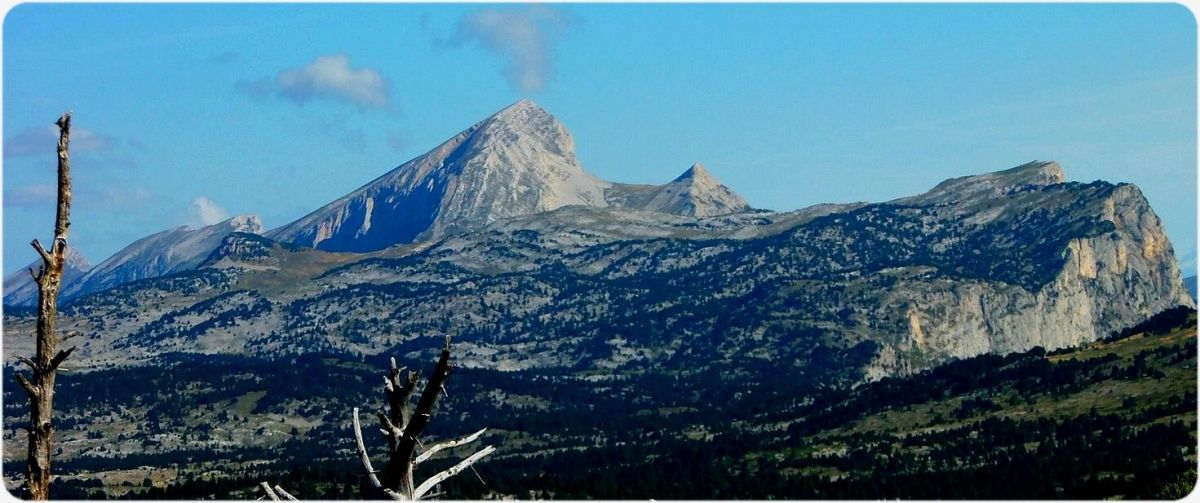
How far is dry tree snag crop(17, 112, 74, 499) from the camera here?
84.6 ft

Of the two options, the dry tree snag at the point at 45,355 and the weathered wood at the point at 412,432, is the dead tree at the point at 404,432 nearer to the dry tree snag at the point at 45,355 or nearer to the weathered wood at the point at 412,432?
the weathered wood at the point at 412,432

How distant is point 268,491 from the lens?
75.2 feet

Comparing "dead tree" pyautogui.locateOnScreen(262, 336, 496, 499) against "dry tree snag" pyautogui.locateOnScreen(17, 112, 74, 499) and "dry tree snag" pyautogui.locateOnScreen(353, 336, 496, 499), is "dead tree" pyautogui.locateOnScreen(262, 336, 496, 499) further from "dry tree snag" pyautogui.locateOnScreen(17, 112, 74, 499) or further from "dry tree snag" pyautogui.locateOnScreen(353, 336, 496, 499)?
"dry tree snag" pyautogui.locateOnScreen(17, 112, 74, 499)

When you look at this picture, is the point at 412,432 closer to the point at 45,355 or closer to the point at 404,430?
the point at 404,430

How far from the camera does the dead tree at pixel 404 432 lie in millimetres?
20688

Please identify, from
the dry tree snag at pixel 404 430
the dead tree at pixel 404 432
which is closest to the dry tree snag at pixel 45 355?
the dead tree at pixel 404 432

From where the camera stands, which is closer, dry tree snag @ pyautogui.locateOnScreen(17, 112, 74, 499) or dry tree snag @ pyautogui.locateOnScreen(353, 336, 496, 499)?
dry tree snag @ pyautogui.locateOnScreen(353, 336, 496, 499)

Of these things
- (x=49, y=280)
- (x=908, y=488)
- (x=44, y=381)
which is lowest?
(x=908, y=488)

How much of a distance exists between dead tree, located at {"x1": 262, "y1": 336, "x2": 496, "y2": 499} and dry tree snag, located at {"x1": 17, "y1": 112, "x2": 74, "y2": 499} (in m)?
5.70

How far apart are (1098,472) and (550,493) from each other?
70.2 m

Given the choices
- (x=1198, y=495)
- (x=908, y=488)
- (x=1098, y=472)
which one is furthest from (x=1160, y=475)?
(x=1198, y=495)

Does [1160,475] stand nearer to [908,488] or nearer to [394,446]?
[908,488]

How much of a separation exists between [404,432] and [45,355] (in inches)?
331

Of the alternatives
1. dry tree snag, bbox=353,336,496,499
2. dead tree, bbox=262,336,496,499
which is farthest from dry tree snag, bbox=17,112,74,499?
dry tree snag, bbox=353,336,496,499
